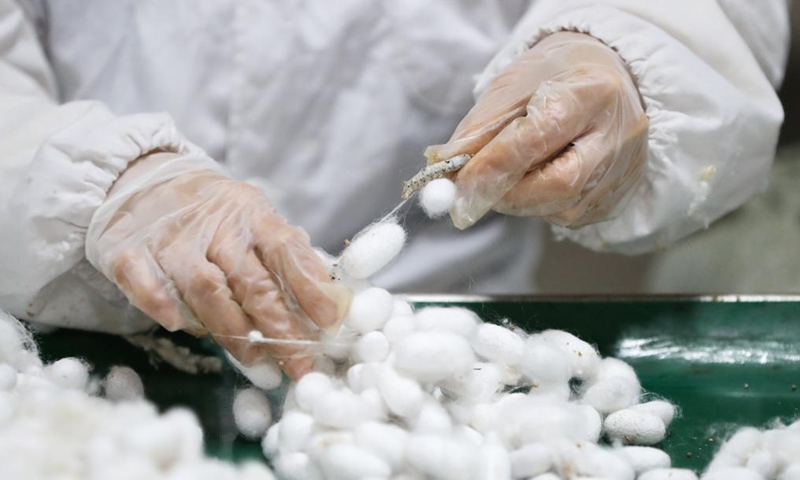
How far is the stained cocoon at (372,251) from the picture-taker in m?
0.58

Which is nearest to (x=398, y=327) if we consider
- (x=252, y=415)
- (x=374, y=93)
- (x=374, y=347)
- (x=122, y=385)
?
(x=374, y=347)

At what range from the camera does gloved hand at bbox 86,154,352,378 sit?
22.4 inches

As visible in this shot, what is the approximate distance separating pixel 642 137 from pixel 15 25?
66 centimetres

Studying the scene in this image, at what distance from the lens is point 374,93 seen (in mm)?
861

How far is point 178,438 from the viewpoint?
42 centimetres

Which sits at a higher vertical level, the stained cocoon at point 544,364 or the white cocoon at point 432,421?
the white cocoon at point 432,421

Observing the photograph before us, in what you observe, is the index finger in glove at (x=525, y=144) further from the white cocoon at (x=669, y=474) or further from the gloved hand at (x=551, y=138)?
the white cocoon at (x=669, y=474)

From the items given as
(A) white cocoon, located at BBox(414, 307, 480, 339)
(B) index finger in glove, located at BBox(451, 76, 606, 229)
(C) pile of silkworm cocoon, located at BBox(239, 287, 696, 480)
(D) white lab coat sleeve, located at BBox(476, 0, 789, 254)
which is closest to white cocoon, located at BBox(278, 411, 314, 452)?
(C) pile of silkworm cocoon, located at BBox(239, 287, 696, 480)

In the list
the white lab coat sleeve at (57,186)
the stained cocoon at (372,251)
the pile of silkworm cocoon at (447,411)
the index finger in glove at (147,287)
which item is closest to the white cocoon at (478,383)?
the pile of silkworm cocoon at (447,411)

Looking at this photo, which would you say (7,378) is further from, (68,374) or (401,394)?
(401,394)

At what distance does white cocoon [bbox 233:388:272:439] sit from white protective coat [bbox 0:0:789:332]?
0.66 feet

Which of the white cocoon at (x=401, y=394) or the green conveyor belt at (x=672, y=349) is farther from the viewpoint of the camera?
the green conveyor belt at (x=672, y=349)

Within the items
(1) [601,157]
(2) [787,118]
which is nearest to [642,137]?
(1) [601,157]

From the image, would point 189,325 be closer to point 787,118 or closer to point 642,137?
point 642,137
